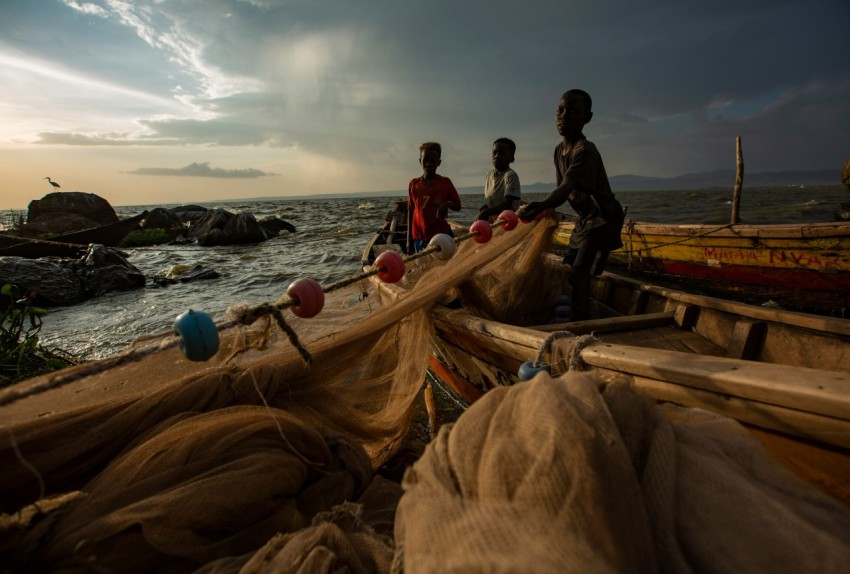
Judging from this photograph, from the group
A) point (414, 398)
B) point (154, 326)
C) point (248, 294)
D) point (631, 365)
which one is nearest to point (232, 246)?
point (248, 294)

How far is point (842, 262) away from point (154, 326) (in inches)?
489

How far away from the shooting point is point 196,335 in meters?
1.56

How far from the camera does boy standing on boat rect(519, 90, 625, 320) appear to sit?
3936 mm

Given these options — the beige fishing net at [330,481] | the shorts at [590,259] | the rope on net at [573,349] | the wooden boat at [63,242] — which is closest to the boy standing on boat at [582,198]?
the shorts at [590,259]

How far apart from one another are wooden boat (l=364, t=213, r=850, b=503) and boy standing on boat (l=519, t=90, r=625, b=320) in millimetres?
434

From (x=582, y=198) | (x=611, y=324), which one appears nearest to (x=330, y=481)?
(x=611, y=324)

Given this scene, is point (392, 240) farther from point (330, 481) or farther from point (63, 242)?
point (63, 242)

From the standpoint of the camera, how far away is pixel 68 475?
5.33 ft

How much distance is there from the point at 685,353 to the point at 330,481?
178 cm

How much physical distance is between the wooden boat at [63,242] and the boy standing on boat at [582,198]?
1091 cm

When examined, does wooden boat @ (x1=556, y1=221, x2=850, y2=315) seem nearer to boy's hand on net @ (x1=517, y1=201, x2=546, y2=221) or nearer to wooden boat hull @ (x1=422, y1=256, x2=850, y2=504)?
wooden boat hull @ (x1=422, y1=256, x2=850, y2=504)

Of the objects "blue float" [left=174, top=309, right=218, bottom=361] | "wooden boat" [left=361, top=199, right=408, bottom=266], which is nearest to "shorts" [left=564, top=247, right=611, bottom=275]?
"blue float" [left=174, top=309, right=218, bottom=361]

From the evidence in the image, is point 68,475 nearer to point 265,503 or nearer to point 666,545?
point 265,503

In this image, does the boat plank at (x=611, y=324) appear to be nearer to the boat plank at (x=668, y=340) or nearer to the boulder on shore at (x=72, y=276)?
the boat plank at (x=668, y=340)
